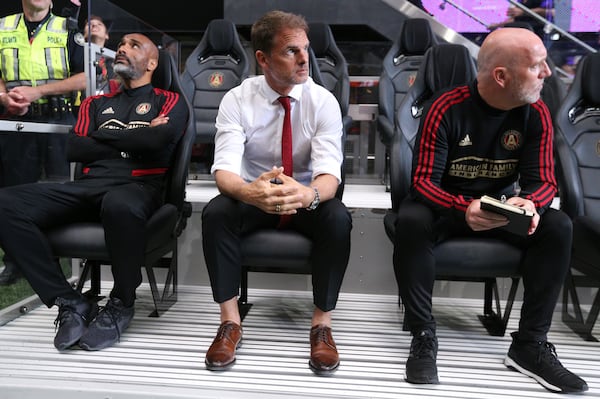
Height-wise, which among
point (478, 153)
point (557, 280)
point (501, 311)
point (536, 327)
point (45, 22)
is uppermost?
point (45, 22)

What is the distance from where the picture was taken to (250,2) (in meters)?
6.61

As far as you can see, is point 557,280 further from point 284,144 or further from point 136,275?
point 136,275

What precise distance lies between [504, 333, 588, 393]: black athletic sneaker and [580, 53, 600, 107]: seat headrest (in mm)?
991

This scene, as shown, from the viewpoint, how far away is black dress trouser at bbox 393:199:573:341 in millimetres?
1432

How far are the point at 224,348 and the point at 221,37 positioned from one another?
2585mm

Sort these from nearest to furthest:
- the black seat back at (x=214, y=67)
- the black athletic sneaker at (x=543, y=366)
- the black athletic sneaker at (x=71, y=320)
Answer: the black athletic sneaker at (x=543, y=366) → the black athletic sneaker at (x=71, y=320) → the black seat back at (x=214, y=67)

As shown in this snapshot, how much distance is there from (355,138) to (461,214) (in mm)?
2546

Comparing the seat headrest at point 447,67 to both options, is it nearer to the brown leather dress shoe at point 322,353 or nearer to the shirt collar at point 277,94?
the shirt collar at point 277,94

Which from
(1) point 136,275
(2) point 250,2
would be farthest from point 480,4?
(1) point 136,275

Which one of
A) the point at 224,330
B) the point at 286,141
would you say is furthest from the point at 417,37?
the point at 224,330

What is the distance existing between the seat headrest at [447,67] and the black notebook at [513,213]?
2.24 feet

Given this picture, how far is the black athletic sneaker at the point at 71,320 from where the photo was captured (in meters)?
1.53

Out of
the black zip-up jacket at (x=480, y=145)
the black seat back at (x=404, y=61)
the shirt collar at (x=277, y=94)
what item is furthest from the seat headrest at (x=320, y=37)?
the black zip-up jacket at (x=480, y=145)

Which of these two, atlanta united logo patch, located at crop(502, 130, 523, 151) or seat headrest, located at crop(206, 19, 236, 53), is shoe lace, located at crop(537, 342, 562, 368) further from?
seat headrest, located at crop(206, 19, 236, 53)
